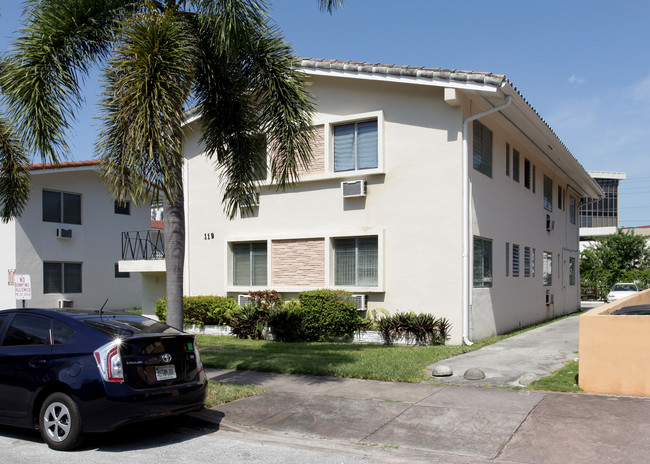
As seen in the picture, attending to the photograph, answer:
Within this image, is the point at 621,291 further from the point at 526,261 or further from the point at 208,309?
the point at 208,309

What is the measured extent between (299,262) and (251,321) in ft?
6.48

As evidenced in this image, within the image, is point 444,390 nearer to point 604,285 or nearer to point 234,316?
point 234,316

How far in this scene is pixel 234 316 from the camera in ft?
52.1

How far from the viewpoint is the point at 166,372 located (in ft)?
21.9

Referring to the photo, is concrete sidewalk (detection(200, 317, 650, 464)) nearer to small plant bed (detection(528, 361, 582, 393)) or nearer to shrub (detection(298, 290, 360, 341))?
small plant bed (detection(528, 361, 582, 393))

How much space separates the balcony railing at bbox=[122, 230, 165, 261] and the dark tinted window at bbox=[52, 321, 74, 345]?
14274 millimetres

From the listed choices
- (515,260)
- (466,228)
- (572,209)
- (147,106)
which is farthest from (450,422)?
(572,209)

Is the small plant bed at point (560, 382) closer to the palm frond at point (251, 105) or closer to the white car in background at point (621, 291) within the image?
the palm frond at point (251, 105)

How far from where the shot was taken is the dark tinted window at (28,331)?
6.77 metres

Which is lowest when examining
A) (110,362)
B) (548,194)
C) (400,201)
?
(110,362)

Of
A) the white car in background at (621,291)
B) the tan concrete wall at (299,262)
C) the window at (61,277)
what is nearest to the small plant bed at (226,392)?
the tan concrete wall at (299,262)

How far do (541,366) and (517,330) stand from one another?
271 inches

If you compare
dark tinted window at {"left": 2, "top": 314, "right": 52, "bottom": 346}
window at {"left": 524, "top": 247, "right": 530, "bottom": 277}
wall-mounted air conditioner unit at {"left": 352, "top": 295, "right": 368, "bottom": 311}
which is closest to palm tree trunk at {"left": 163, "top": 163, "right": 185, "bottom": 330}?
dark tinted window at {"left": 2, "top": 314, "right": 52, "bottom": 346}

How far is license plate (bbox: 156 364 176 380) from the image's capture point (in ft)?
21.5
